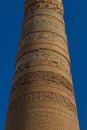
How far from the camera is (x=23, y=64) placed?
465 centimetres

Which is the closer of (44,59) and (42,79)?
(42,79)

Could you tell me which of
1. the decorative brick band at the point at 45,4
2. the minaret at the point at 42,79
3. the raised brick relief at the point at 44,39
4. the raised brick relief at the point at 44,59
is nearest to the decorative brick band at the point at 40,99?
the minaret at the point at 42,79

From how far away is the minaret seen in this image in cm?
390

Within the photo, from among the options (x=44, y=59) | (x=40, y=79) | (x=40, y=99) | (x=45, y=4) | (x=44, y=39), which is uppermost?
(x=45, y=4)

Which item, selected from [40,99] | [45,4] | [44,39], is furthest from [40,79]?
[45,4]

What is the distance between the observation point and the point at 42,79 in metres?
4.34

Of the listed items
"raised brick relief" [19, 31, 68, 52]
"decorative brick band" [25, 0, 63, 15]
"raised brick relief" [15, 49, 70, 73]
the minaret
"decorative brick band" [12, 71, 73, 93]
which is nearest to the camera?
the minaret

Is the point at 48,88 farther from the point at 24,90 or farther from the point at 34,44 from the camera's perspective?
the point at 34,44

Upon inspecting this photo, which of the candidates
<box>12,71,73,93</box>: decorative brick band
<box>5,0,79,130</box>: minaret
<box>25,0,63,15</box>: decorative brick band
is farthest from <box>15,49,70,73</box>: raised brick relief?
<box>25,0,63,15</box>: decorative brick band

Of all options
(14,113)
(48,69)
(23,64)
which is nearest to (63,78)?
(48,69)

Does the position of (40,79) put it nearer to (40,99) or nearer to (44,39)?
(40,99)

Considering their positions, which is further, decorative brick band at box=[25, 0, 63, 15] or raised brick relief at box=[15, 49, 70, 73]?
decorative brick band at box=[25, 0, 63, 15]

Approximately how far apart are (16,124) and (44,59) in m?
1.07

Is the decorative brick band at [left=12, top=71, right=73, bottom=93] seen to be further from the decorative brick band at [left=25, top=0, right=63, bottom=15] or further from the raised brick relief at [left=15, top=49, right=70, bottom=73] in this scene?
the decorative brick band at [left=25, top=0, right=63, bottom=15]
